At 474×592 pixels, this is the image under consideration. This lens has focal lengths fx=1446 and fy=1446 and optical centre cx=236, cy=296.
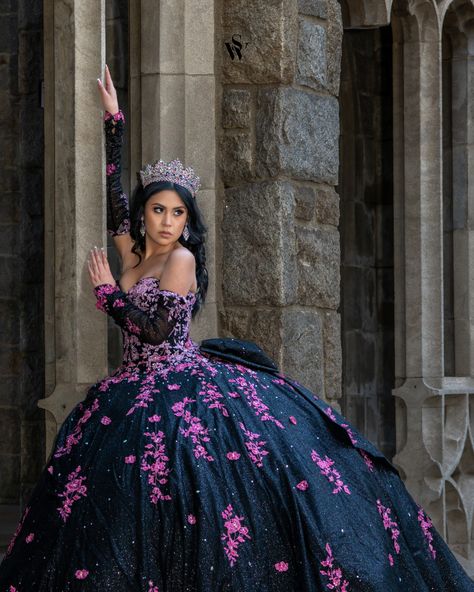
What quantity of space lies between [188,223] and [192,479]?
935mm

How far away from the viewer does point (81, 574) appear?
375 cm

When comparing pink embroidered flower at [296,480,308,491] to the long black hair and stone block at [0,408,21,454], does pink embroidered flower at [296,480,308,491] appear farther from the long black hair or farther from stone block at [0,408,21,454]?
stone block at [0,408,21,454]

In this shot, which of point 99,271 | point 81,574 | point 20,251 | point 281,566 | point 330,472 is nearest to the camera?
point 81,574

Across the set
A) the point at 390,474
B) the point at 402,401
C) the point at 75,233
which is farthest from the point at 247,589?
the point at 402,401

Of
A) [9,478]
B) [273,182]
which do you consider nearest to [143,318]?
[273,182]

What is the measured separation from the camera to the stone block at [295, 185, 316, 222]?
5430 millimetres

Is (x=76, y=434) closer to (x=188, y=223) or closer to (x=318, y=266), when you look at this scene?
(x=188, y=223)

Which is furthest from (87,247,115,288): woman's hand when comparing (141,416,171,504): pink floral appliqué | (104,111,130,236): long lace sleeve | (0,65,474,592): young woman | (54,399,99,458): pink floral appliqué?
(141,416,171,504): pink floral appliqué

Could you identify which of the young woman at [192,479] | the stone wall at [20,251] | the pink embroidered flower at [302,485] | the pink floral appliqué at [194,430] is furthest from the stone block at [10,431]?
the pink embroidered flower at [302,485]

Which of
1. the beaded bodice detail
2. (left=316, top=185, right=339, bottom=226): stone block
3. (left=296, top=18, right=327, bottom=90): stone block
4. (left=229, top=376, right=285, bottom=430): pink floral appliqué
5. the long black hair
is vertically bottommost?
(left=229, top=376, right=285, bottom=430): pink floral appliqué

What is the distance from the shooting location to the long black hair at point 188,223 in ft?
14.5

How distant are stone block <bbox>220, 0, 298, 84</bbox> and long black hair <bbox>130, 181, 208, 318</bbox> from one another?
3.40ft

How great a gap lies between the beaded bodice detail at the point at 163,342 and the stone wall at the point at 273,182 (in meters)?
1.01

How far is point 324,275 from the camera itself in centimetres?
557
